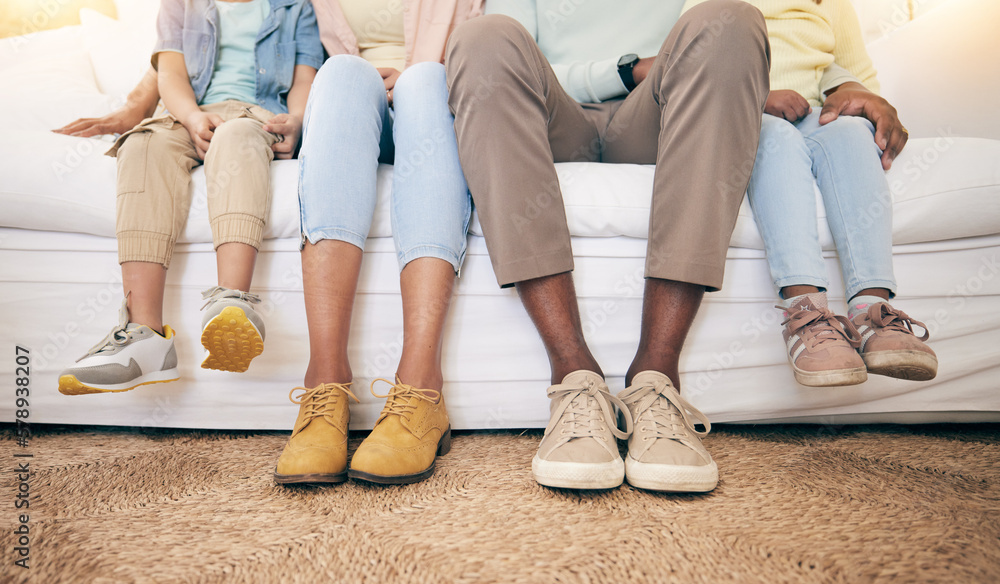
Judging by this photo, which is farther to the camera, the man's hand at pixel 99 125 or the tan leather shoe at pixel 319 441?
the man's hand at pixel 99 125

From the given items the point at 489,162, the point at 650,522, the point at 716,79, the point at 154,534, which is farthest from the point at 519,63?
the point at 154,534

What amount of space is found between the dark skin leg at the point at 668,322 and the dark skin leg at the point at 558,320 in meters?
0.08

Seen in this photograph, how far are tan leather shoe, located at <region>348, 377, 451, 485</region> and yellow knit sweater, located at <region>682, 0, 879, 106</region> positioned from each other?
0.96 metres

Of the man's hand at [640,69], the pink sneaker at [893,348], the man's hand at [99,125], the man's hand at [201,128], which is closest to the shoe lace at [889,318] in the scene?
the pink sneaker at [893,348]

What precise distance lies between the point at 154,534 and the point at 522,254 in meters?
0.50

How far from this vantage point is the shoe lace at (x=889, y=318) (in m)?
0.67

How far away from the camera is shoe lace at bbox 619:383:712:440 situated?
0.59m

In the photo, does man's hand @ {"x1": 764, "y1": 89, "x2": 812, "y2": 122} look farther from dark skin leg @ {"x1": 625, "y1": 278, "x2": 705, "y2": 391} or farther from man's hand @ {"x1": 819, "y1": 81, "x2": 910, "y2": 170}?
dark skin leg @ {"x1": 625, "y1": 278, "x2": 705, "y2": 391}

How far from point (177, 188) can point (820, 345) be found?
954 millimetres

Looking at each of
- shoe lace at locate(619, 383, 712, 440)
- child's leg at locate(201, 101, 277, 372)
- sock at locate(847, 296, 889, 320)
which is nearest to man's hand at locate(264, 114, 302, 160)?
child's leg at locate(201, 101, 277, 372)

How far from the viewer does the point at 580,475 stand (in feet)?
1.80

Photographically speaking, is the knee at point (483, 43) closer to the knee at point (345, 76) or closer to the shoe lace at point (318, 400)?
the knee at point (345, 76)

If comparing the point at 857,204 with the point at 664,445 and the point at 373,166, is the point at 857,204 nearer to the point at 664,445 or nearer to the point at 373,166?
the point at 664,445

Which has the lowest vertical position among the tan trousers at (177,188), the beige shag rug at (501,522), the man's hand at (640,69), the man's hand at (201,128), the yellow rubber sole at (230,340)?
the beige shag rug at (501,522)
